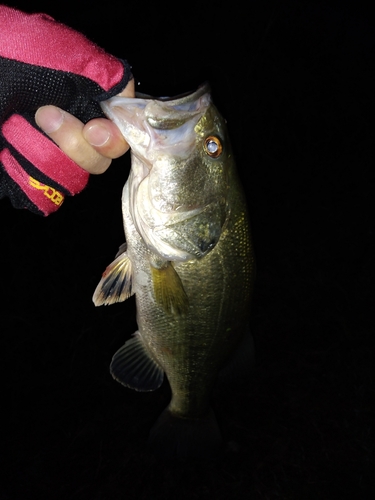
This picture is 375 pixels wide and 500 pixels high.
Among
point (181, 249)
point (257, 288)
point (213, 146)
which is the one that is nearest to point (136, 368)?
point (181, 249)

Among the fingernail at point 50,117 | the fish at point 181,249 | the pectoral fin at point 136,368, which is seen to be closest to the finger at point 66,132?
the fingernail at point 50,117

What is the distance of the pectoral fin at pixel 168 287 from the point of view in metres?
1.51

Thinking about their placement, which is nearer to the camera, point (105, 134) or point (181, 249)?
point (105, 134)

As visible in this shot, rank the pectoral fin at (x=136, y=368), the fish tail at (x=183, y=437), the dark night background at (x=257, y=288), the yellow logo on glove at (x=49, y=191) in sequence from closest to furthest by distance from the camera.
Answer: the yellow logo on glove at (x=49, y=191) < the pectoral fin at (x=136, y=368) < the fish tail at (x=183, y=437) < the dark night background at (x=257, y=288)

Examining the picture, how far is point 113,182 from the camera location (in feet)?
13.0

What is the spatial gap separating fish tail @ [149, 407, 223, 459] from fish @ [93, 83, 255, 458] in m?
0.25

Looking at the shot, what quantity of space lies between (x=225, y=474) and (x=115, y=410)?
1.37 meters

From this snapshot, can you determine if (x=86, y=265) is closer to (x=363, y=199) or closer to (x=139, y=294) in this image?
(x=139, y=294)

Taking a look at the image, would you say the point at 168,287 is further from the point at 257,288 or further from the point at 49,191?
the point at 257,288

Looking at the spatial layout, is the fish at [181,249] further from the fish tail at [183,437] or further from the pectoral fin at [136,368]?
the fish tail at [183,437]

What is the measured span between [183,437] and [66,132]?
66.0 inches

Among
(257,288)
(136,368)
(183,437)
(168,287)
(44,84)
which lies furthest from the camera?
(257,288)

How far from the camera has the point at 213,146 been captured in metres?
1.41

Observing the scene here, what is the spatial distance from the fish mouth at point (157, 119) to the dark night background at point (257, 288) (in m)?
2.64
